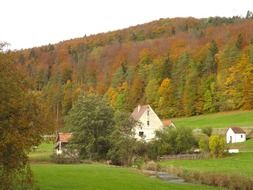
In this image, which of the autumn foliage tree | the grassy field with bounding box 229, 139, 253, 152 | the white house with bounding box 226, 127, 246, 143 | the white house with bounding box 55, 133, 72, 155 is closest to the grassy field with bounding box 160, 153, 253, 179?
the grassy field with bounding box 229, 139, 253, 152

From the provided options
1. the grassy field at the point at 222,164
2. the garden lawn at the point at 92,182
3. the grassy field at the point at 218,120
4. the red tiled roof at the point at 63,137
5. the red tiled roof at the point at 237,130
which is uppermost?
the grassy field at the point at 218,120

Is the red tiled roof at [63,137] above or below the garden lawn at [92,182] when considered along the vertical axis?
above

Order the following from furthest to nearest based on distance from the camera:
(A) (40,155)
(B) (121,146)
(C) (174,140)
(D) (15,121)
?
(C) (174,140)
(A) (40,155)
(B) (121,146)
(D) (15,121)

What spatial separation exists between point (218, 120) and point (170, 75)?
29801 millimetres

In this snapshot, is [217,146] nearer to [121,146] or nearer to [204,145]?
[204,145]

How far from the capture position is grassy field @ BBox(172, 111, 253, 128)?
102500 mm

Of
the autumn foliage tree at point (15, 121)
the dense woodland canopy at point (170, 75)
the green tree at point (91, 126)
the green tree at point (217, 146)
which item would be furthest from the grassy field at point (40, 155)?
the dense woodland canopy at point (170, 75)

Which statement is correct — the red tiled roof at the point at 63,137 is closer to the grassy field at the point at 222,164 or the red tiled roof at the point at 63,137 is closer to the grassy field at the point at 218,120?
the grassy field at the point at 222,164

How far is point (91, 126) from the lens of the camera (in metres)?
62.8

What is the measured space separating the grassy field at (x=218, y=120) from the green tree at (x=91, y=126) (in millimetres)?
38548

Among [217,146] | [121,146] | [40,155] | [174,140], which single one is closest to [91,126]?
[121,146]

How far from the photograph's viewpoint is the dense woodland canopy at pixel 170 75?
398 feet

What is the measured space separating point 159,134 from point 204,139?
6.35m

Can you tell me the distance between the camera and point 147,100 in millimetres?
132375
